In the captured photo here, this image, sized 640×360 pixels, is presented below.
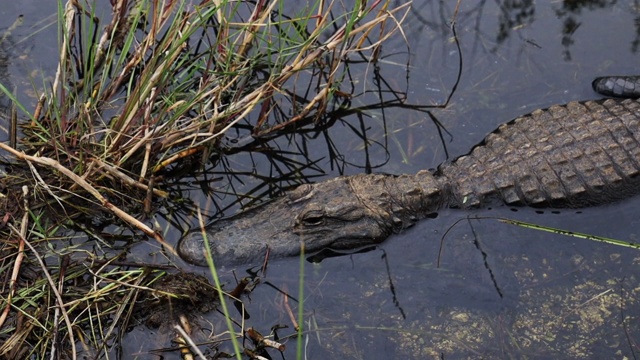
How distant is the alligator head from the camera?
4.90 metres

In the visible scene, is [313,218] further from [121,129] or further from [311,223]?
[121,129]

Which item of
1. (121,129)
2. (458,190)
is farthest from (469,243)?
(121,129)

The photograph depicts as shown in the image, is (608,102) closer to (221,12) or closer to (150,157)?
(221,12)

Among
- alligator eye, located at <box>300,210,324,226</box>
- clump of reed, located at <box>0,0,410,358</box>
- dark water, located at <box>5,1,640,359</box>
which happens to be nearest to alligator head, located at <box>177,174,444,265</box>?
alligator eye, located at <box>300,210,324,226</box>

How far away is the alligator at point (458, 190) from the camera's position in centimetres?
496

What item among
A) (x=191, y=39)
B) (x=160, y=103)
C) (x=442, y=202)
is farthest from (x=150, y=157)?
(x=442, y=202)

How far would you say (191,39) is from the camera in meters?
6.15

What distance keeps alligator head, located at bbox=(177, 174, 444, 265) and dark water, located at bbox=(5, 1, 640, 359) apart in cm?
11

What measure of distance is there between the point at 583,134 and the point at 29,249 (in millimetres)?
3463

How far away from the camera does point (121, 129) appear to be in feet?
16.4

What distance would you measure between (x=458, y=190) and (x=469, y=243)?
1.16 ft

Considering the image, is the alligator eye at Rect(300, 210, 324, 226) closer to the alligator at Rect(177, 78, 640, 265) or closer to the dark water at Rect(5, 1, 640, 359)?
the alligator at Rect(177, 78, 640, 265)

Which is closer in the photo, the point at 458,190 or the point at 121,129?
the point at 121,129

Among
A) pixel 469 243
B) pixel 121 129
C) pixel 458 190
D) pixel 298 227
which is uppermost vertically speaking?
pixel 121 129
